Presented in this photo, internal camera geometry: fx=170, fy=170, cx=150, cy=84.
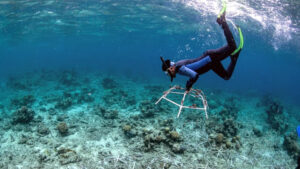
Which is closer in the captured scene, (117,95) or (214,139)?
(214,139)

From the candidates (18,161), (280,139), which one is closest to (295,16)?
(280,139)

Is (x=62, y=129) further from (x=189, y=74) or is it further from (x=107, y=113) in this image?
(x=189, y=74)

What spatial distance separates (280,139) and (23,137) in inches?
576

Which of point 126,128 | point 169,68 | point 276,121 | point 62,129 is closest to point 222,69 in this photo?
point 169,68

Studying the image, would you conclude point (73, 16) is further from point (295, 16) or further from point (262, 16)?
point (295, 16)

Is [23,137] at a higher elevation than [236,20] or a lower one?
lower

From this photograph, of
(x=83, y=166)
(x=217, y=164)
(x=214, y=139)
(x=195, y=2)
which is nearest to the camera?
(x=83, y=166)

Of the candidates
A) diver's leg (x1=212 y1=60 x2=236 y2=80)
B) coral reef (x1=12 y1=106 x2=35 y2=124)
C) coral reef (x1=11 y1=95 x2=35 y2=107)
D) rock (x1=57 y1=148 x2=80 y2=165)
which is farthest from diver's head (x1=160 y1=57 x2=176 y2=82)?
coral reef (x1=11 y1=95 x2=35 y2=107)

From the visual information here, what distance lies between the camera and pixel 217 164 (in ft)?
21.5

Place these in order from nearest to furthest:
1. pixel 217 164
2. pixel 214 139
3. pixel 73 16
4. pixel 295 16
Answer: pixel 217 164, pixel 214 139, pixel 295 16, pixel 73 16

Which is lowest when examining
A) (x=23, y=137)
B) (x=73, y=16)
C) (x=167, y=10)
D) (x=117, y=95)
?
(x=117, y=95)

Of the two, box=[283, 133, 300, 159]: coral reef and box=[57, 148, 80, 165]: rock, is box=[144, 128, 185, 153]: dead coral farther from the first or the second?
box=[283, 133, 300, 159]: coral reef

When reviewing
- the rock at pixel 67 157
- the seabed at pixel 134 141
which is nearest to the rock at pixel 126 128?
the seabed at pixel 134 141

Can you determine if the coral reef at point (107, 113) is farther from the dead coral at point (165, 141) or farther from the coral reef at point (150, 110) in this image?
the dead coral at point (165, 141)
